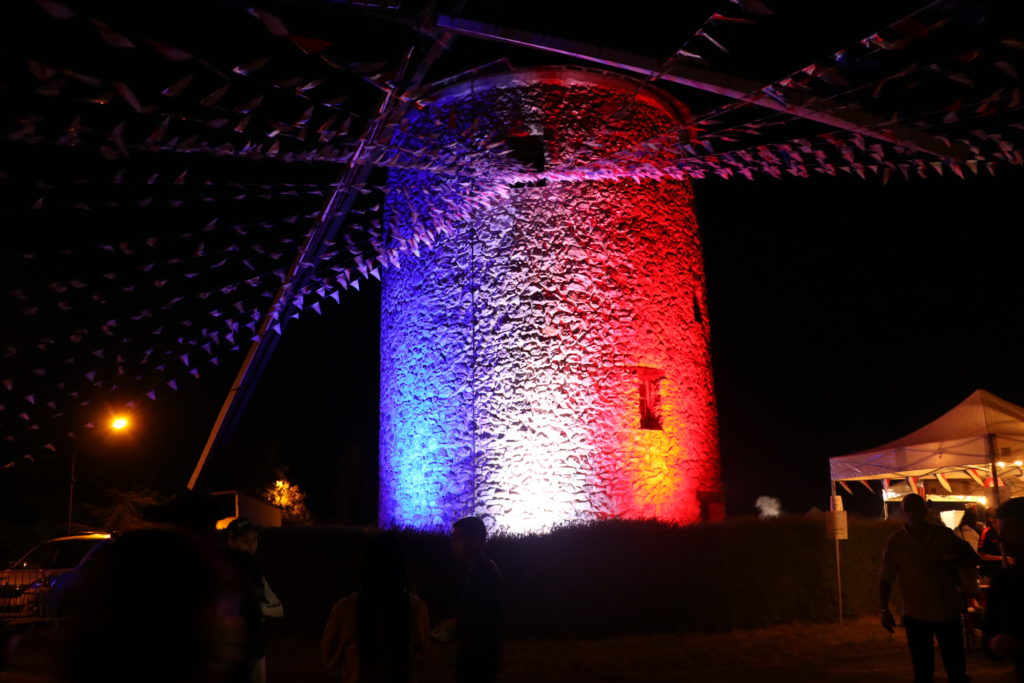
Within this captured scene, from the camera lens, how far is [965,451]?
11.8m

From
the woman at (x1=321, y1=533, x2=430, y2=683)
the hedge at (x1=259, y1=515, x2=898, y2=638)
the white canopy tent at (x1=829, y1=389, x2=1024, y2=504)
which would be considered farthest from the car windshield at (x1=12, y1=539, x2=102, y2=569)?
the white canopy tent at (x1=829, y1=389, x2=1024, y2=504)

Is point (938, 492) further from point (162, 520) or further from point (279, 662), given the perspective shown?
point (162, 520)

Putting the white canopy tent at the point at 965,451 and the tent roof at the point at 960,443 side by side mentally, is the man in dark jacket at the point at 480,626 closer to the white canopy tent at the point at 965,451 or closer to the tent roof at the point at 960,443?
the white canopy tent at the point at 965,451

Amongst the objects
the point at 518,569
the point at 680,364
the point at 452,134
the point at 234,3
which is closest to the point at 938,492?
the point at 680,364

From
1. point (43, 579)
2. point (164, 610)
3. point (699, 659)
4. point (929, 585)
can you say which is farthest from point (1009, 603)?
point (43, 579)

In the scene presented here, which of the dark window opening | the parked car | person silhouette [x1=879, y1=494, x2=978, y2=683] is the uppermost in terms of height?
the dark window opening

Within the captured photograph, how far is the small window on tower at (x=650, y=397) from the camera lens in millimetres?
12602

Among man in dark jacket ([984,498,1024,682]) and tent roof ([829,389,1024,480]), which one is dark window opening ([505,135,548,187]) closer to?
tent roof ([829,389,1024,480])

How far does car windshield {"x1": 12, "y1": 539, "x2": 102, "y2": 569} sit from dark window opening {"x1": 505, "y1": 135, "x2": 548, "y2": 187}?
32.5 feet

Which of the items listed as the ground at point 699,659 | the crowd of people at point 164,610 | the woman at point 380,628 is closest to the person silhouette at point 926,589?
the ground at point 699,659

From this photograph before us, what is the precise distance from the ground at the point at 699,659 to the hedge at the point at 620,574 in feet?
0.97

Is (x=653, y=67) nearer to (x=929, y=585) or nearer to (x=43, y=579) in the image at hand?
(x=929, y=585)

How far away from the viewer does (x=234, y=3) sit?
5352 millimetres

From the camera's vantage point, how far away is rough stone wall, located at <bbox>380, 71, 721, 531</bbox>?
11.9m
